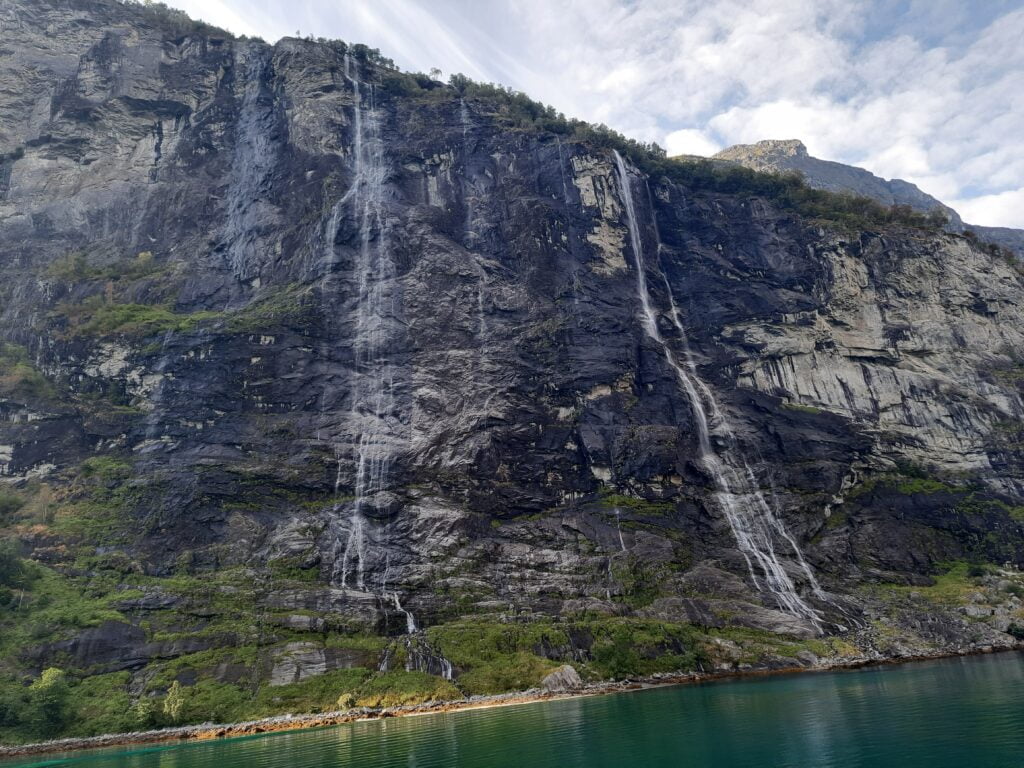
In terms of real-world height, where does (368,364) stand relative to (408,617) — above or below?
above

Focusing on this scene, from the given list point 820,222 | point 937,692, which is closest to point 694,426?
point 820,222

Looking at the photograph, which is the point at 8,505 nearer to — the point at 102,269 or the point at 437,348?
the point at 102,269

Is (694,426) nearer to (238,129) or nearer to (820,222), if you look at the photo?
(820,222)

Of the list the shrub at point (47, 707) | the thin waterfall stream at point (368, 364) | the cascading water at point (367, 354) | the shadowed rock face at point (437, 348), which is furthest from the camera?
the shadowed rock face at point (437, 348)

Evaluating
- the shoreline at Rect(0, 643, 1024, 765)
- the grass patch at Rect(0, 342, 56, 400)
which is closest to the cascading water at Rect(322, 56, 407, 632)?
the shoreline at Rect(0, 643, 1024, 765)

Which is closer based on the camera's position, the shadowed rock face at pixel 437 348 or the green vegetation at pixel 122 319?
the shadowed rock face at pixel 437 348

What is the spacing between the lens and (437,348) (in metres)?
61.0

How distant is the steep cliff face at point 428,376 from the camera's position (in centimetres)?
4644

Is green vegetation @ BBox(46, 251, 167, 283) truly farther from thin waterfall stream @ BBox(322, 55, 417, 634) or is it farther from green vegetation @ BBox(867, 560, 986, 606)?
green vegetation @ BBox(867, 560, 986, 606)

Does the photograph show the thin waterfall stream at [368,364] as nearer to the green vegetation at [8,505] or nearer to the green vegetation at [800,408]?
the green vegetation at [8,505]

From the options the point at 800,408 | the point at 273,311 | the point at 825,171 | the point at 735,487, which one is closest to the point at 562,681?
the point at 735,487

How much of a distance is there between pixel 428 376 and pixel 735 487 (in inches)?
1096

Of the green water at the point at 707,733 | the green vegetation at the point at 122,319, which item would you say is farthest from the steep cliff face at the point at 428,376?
the green water at the point at 707,733

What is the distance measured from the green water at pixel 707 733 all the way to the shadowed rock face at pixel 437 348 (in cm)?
1130
